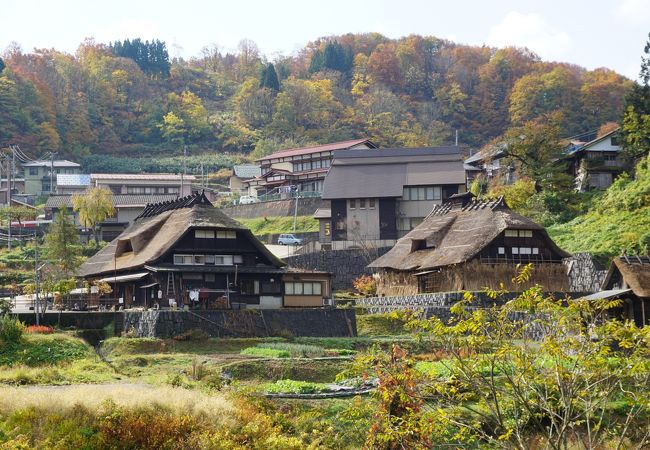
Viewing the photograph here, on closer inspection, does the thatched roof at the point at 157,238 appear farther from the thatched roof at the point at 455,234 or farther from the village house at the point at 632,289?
the village house at the point at 632,289

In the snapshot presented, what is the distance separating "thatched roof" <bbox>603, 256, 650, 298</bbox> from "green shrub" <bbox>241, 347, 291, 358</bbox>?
41.6 ft

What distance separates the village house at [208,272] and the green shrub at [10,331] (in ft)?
30.8

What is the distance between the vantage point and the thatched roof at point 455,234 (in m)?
47.5

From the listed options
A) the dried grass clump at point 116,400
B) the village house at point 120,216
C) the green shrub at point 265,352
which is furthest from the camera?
the village house at point 120,216

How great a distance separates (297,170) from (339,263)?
3165 centimetres

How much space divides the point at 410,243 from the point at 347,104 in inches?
2907

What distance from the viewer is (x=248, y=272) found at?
45.2 meters

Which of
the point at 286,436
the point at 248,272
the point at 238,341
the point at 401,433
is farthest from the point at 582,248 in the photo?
the point at 401,433

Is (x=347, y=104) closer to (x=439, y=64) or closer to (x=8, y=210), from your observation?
(x=439, y=64)

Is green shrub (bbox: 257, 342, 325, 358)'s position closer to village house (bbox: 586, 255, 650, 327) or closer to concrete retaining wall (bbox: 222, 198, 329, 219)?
village house (bbox: 586, 255, 650, 327)

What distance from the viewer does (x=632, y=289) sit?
36.4m

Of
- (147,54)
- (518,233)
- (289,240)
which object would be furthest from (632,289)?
(147,54)

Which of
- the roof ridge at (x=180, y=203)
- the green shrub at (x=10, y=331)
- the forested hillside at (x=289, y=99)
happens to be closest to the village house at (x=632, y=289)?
the roof ridge at (x=180, y=203)

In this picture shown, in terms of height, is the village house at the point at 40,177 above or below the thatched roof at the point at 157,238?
above
